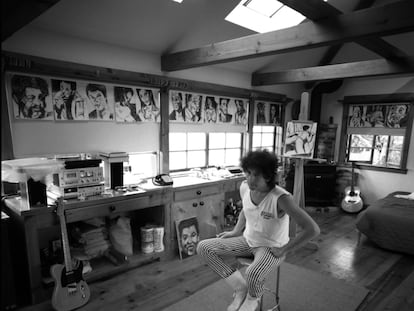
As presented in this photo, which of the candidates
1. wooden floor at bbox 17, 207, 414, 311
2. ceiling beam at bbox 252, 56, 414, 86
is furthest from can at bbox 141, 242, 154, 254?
ceiling beam at bbox 252, 56, 414, 86

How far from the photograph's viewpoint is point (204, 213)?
11.1 feet

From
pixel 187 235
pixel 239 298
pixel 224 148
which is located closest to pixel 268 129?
pixel 224 148

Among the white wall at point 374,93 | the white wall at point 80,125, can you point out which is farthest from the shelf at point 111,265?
the white wall at point 374,93

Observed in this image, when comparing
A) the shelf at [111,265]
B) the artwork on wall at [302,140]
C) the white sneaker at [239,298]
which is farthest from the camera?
the artwork on wall at [302,140]

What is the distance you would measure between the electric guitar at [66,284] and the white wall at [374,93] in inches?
191

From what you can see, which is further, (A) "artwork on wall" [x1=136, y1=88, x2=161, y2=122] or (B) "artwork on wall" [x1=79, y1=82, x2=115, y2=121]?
(A) "artwork on wall" [x1=136, y1=88, x2=161, y2=122]

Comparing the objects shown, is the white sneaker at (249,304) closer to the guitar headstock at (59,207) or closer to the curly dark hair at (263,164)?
the curly dark hair at (263,164)

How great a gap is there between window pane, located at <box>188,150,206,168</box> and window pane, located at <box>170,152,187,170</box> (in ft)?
0.29

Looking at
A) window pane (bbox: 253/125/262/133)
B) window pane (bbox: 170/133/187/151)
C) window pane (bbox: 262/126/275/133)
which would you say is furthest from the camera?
window pane (bbox: 262/126/275/133)

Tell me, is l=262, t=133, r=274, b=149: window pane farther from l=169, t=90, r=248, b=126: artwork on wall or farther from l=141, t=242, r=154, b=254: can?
l=141, t=242, r=154, b=254: can

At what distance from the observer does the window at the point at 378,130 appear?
466 centimetres

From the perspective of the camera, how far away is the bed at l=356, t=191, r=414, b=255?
3.19m

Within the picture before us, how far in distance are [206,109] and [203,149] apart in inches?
22.9

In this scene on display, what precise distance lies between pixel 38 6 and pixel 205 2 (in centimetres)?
173
